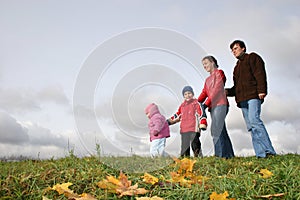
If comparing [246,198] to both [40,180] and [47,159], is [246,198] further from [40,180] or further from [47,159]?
[47,159]

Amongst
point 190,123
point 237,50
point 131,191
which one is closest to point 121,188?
point 131,191

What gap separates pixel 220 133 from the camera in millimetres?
6703

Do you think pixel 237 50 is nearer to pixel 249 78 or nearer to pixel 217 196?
pixel 249 78

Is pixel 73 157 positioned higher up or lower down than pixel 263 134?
lower down

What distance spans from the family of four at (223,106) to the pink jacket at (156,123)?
0.7 inches

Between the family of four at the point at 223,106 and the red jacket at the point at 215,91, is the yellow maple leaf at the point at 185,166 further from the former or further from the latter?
the red jacket at the point at 215,91

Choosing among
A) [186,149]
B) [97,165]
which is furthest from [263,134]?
[97,165]

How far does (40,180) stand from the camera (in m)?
3.64

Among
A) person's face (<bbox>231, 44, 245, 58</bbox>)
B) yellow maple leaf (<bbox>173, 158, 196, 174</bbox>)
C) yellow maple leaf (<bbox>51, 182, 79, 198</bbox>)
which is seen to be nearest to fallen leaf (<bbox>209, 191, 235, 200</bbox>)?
yellow maple leaf (<bbox>51, 182, 79, 198</bbox>)

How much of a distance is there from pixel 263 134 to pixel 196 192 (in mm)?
3776

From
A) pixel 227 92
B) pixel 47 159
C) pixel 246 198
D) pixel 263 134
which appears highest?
pixel 227 92

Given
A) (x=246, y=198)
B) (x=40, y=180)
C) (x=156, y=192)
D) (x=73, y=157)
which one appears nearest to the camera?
(x=246, y=198)

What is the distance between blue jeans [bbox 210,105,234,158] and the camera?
21.3 ft

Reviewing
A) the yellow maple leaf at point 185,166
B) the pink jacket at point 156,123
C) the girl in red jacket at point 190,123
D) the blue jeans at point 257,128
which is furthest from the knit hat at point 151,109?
the blue jeans at point 257,128
